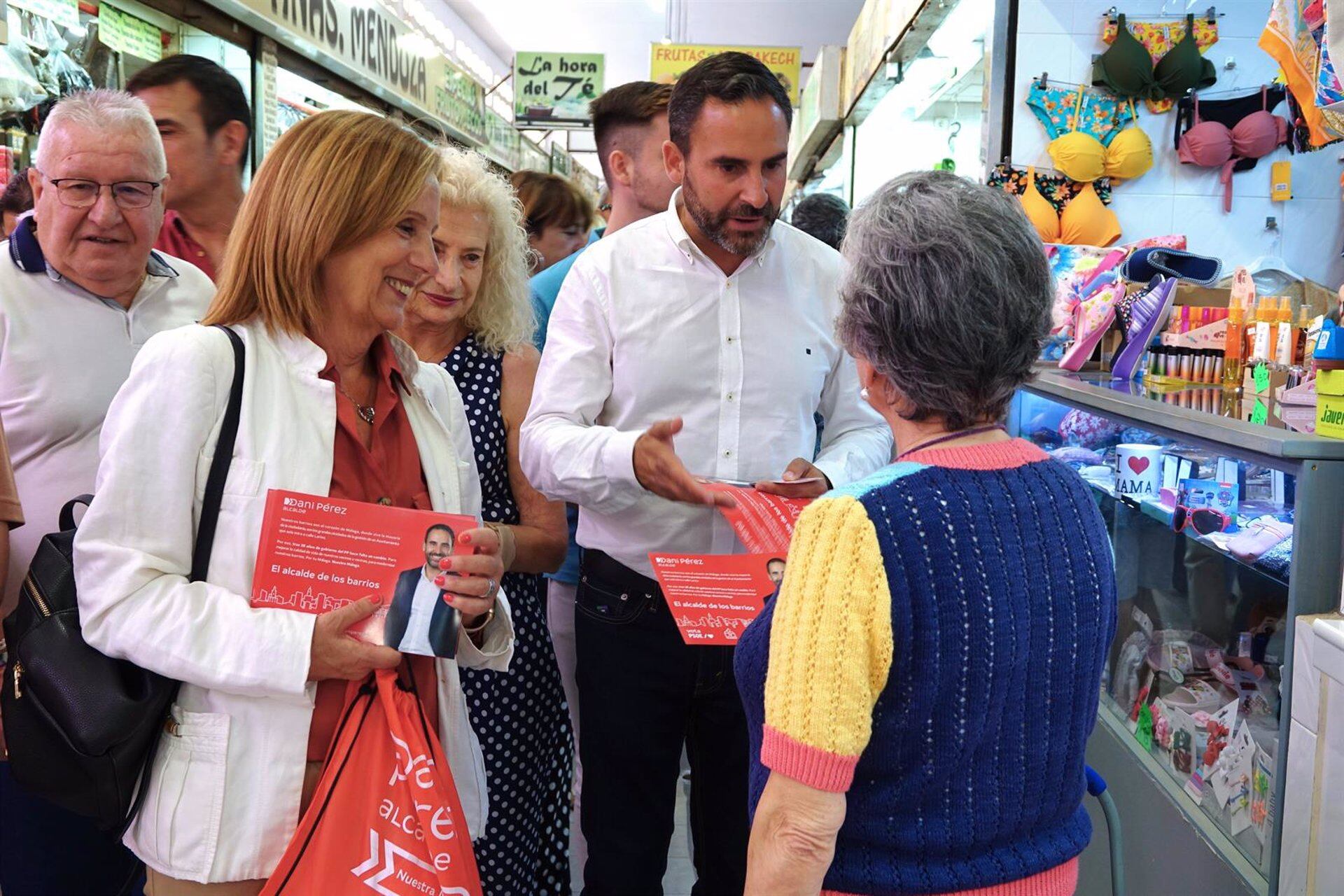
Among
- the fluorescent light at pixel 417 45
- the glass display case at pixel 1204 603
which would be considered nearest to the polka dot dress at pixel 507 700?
the glass display case at pixel 1204 603

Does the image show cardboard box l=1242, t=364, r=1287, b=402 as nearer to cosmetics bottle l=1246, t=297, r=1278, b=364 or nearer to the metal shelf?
cosmetics bottle l=1246, t=297, r=1278, b=364

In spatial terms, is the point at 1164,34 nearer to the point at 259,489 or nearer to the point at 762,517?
the point at 762,517

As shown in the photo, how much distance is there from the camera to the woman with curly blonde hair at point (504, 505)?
237cm

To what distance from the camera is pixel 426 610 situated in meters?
1.55

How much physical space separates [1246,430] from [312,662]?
165cm

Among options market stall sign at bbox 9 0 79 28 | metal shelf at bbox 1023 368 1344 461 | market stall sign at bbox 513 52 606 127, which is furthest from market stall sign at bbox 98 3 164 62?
market stall sign at bbox 513 52 606 127

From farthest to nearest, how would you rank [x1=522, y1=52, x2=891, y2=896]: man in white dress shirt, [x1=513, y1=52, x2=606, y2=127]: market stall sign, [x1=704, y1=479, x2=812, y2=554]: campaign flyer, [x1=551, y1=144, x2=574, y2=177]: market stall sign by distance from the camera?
[x1=551, y1=144, x2=574, y2=177]: market stall sign → [x1=513, y1=52, x2=606, y2=127]: market stall sign → [x1=522, y1=52, x2=891, y2=896]: man in white dress shirt → [x1=704, y1=479, x2=812, y2=554]: campaign flyer

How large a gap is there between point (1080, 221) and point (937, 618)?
14.9ft

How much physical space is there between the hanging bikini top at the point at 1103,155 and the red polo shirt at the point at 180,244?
12.8 ft

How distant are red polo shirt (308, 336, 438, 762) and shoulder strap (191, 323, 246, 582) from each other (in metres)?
0.15

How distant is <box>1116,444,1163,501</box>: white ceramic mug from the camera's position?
2.82 metres

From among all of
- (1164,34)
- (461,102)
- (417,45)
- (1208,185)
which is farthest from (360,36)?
(1208,185)

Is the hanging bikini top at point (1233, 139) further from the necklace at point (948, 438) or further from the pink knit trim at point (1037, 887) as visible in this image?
the pink knit trim at point (1037, 887)

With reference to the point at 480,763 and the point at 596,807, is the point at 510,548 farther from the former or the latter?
the point at 596,807
